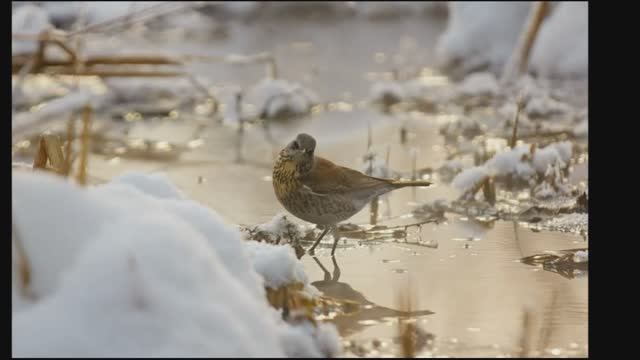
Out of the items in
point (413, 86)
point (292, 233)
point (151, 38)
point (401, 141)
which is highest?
point (151, 38)

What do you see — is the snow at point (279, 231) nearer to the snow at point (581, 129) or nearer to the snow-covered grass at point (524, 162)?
the snow-covered grass at point (524, 162)

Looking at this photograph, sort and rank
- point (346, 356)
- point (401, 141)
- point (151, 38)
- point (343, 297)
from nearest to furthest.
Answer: point (346, 356)
point (343, 297)
point (401, 141)
point (151, 38)

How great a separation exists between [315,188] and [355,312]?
1.26m

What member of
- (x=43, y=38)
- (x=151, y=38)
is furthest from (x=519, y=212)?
(x=151, y=38)

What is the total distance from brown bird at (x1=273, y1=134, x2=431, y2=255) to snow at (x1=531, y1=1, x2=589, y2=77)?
194 inches

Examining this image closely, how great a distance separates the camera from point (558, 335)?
3561 mm

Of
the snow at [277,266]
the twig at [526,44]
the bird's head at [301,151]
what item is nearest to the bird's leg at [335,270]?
the bird's head at [301,151]

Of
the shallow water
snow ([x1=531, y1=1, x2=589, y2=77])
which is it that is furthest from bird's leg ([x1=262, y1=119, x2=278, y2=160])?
snow ([x1=531, y1=1, x2=589, y2=77])

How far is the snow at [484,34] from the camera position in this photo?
34.1ft

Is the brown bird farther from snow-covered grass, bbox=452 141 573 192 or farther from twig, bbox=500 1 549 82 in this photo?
twig, bbox=500 1 549 82

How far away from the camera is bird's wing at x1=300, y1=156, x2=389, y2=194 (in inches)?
197
